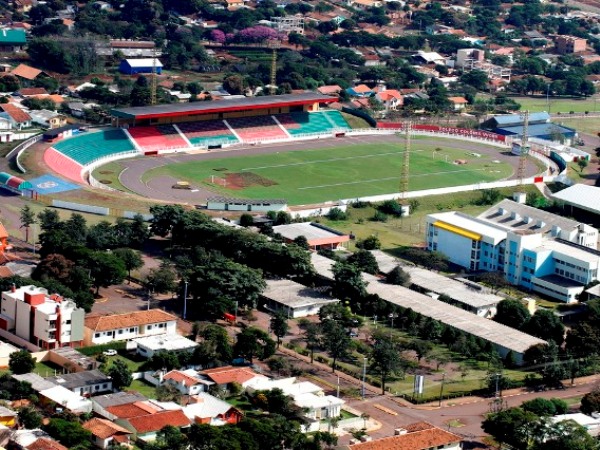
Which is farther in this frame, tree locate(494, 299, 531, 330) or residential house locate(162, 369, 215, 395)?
tree locate(494, 299, 531, 330)

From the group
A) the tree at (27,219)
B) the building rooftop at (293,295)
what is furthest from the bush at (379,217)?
the tree at (27,219)

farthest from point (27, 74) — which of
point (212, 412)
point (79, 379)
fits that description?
point (212, 412)

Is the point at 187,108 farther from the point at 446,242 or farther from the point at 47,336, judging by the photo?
the point at 47,336

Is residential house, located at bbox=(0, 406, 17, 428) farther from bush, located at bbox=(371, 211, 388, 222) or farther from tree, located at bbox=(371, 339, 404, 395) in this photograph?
bush, located at bbox=(371, 211, 388, 222)

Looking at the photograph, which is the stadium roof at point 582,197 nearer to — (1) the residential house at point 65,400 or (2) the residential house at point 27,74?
(1) the residential house at point 65,400

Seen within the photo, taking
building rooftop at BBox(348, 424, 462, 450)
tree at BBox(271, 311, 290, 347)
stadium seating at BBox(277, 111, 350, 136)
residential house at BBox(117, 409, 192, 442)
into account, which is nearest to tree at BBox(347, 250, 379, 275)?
tree at BBox(271, 311, 290, 347)

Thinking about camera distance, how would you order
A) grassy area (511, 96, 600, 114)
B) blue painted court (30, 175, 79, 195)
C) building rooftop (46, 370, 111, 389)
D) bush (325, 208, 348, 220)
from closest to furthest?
1. building rooftop (46, 370, 111, 389)
2. bush (325, 208, 348, 220)
3. blue painted court (30, 175, 79, 195)
4. grassy area (511, 96, 600, 114)

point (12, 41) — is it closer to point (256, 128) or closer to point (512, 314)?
point (256, 128)
